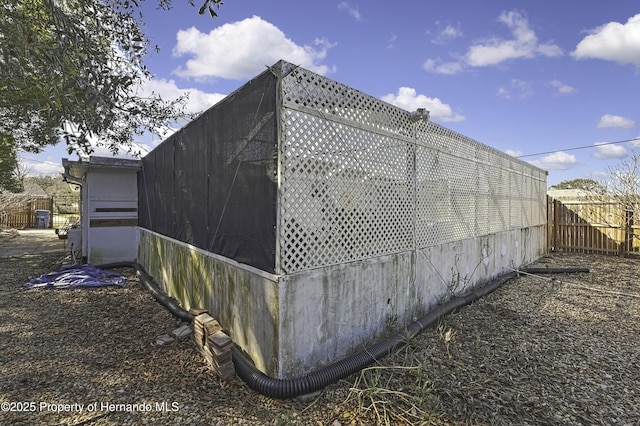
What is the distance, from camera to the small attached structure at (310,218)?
2770 mm

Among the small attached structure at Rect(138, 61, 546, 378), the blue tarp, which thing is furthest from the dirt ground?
the blue tarp

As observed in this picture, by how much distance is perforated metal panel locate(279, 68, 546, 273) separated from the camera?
2807 mm

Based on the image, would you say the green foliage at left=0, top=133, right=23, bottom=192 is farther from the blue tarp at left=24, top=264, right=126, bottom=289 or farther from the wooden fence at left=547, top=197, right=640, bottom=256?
the wooden fence at left=547, top=197, right=640, bottom=256

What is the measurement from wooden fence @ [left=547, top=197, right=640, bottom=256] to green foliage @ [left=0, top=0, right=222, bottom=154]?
12.3 metres

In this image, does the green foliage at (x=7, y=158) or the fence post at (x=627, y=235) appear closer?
the green foliage at (x=7, y=158)

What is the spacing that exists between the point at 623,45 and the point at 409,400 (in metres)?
13.5

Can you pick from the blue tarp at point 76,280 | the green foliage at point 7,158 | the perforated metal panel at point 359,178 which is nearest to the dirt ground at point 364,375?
the blue tarp at point 76,280

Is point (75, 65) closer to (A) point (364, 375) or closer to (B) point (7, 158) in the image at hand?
(A) point (364, 375)

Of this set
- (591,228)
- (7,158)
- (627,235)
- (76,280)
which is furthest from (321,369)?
(7,158)

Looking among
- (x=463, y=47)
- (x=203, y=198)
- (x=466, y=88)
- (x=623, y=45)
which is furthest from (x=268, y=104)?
(x=623, y=45)

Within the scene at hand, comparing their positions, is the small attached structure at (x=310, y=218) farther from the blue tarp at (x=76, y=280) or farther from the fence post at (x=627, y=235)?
the fence post at (x=627, y=235)

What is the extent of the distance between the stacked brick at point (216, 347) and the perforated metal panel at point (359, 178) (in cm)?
92

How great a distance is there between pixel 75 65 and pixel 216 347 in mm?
3139

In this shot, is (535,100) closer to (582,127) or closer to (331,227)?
(582,127)
